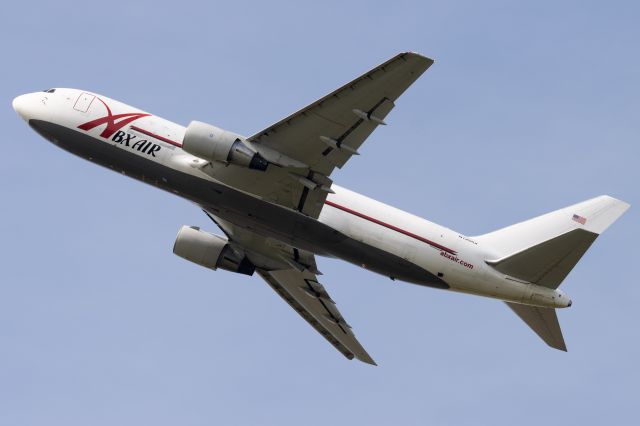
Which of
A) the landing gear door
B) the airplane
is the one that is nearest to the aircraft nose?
the airplane

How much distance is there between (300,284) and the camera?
59.9 m

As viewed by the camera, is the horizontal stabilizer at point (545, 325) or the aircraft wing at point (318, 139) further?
the horizontal stabilizer at point (545, 325)

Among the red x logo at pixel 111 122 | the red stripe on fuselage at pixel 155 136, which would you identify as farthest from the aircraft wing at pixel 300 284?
the red x logo at pixel 111 122

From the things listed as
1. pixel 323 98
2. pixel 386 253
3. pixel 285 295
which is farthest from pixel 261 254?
pixel 323 98

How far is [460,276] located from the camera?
52000mm

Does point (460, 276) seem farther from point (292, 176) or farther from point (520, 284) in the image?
point (292, 176)

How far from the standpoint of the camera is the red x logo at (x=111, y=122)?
5231 cm

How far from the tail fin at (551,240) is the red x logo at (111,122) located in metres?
17.0

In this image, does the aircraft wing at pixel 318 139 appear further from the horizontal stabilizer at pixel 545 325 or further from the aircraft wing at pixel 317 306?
the horizontal stabilizer at pixel 545 325

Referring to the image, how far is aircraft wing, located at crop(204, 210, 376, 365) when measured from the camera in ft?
187

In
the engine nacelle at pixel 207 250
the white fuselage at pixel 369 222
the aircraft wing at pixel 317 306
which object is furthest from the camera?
the aircraft wing at pixel 317 306

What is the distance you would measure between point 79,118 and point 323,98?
12.7 meters

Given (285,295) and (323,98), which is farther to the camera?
(285,295)

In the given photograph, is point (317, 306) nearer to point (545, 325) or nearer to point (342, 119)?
point (545, 325)
